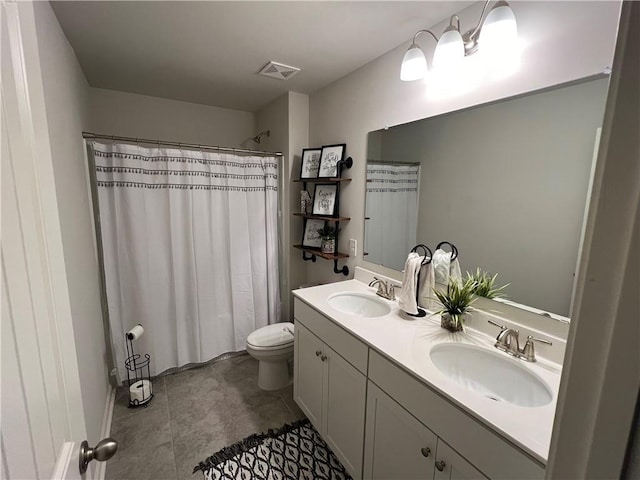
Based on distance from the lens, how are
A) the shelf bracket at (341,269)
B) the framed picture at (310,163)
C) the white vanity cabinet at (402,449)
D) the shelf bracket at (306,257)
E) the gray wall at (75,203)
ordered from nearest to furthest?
the white vanity cabinet at (402,449) → the gray wall at (75,203) → the shelf bracket at (341,269) → the framed picture at (310,163) → the shelf bracket at (306,257)

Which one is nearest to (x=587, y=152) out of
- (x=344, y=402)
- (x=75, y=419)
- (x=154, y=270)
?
(x=344, y=402)

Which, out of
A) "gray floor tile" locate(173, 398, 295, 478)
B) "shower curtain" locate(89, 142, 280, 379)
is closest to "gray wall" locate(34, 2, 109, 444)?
"shower curtain" locate(89, 142, 280, 379)

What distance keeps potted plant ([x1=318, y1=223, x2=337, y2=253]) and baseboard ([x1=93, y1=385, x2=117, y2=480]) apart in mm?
1793

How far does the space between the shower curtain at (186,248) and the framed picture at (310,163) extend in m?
0.29

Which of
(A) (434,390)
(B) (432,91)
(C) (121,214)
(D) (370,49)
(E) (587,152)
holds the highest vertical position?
(D) (370,49)

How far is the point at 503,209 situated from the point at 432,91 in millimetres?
746

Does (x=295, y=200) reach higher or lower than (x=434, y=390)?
higher

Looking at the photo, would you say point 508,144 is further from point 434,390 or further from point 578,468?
point 578,468

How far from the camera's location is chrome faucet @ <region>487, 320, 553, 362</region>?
3.69 ft

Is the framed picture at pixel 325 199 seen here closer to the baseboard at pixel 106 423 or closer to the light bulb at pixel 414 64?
the light bulb at pixel 414 64

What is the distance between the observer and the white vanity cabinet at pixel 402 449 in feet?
3.05

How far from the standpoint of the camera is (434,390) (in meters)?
0.96

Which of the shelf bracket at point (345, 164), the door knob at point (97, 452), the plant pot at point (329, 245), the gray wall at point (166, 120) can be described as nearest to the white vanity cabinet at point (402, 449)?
the door knob at point (97, 452)

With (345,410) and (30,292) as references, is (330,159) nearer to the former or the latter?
(345,410)
